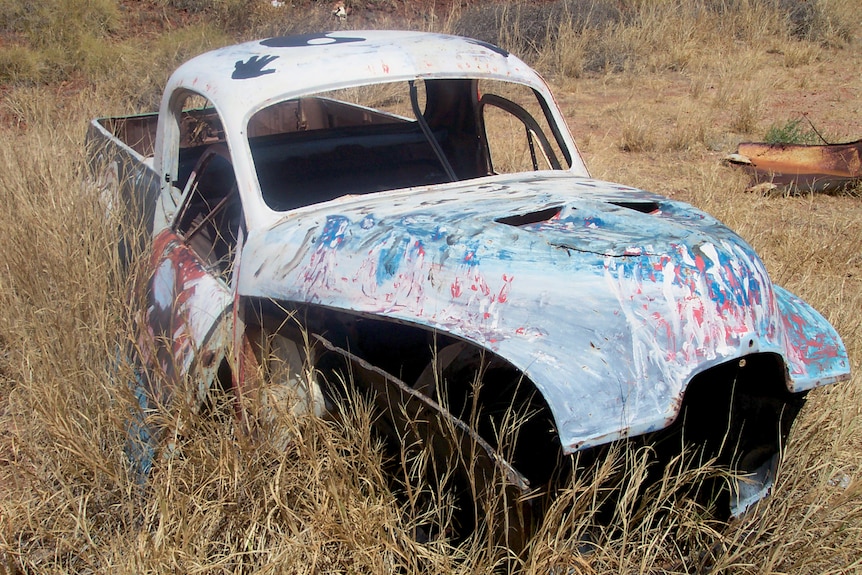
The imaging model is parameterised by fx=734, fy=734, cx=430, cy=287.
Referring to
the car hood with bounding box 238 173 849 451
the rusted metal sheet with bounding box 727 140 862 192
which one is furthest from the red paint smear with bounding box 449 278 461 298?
the rusted metal sheet with bounding box 727 140 862 192

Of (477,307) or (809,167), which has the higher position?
(477,307)

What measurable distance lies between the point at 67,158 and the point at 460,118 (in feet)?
8.25

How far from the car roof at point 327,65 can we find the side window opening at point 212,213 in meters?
0.32

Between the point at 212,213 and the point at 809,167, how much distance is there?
493 centimetres

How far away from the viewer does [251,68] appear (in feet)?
10.2

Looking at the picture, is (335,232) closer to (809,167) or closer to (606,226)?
(606,226)

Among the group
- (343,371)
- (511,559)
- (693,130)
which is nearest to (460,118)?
(343,371)

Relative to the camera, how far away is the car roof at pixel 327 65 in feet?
9.77

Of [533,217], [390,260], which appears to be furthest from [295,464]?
[533,217]

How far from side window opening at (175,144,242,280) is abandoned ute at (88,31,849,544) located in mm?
29

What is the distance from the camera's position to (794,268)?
4.02 m

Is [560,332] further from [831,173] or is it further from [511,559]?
[831,173]

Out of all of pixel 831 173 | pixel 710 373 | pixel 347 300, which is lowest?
pixel 831 173

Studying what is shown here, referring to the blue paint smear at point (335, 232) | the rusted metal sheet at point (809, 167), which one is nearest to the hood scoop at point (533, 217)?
the blue paint smear at point (335, 232)
